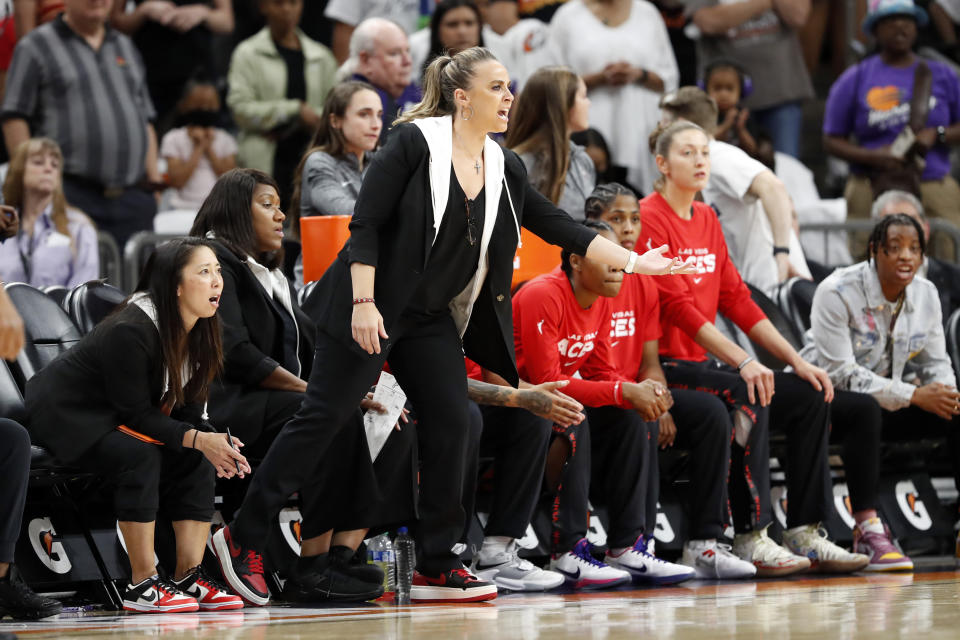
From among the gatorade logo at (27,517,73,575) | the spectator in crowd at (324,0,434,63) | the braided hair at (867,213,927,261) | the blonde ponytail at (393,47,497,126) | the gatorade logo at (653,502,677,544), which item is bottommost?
the gatorade logo at (653,502,677,544)

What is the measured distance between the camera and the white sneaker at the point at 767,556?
21.6 feet

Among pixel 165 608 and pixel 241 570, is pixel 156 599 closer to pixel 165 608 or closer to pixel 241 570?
pixel 165 608

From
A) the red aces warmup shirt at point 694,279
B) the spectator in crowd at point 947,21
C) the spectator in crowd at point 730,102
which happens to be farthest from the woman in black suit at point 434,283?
the spectator in crowd at point 947,21

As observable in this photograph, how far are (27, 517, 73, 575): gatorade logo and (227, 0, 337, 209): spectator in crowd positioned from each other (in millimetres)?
4132

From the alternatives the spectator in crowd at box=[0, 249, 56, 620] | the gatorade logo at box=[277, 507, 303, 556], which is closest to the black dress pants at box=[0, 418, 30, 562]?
the spectator in crowd at box=[0, 249, 56, 620]

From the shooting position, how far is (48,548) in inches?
222

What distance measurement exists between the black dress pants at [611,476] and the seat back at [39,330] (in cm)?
206

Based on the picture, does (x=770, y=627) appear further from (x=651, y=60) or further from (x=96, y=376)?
(x=651, y=60)

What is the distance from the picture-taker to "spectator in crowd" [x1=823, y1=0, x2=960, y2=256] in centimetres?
1007

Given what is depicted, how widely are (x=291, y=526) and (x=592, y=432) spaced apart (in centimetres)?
136

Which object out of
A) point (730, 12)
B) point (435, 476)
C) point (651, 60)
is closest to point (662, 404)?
point (435, 476)

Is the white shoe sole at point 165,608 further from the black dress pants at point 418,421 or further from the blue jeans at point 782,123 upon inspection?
the blue jeans at point 782,123

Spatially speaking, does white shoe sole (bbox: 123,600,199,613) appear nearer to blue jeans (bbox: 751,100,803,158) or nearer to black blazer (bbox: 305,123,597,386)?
black blazer (bbox: 305,123,597,386)

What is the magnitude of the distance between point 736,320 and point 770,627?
283 centimetres
